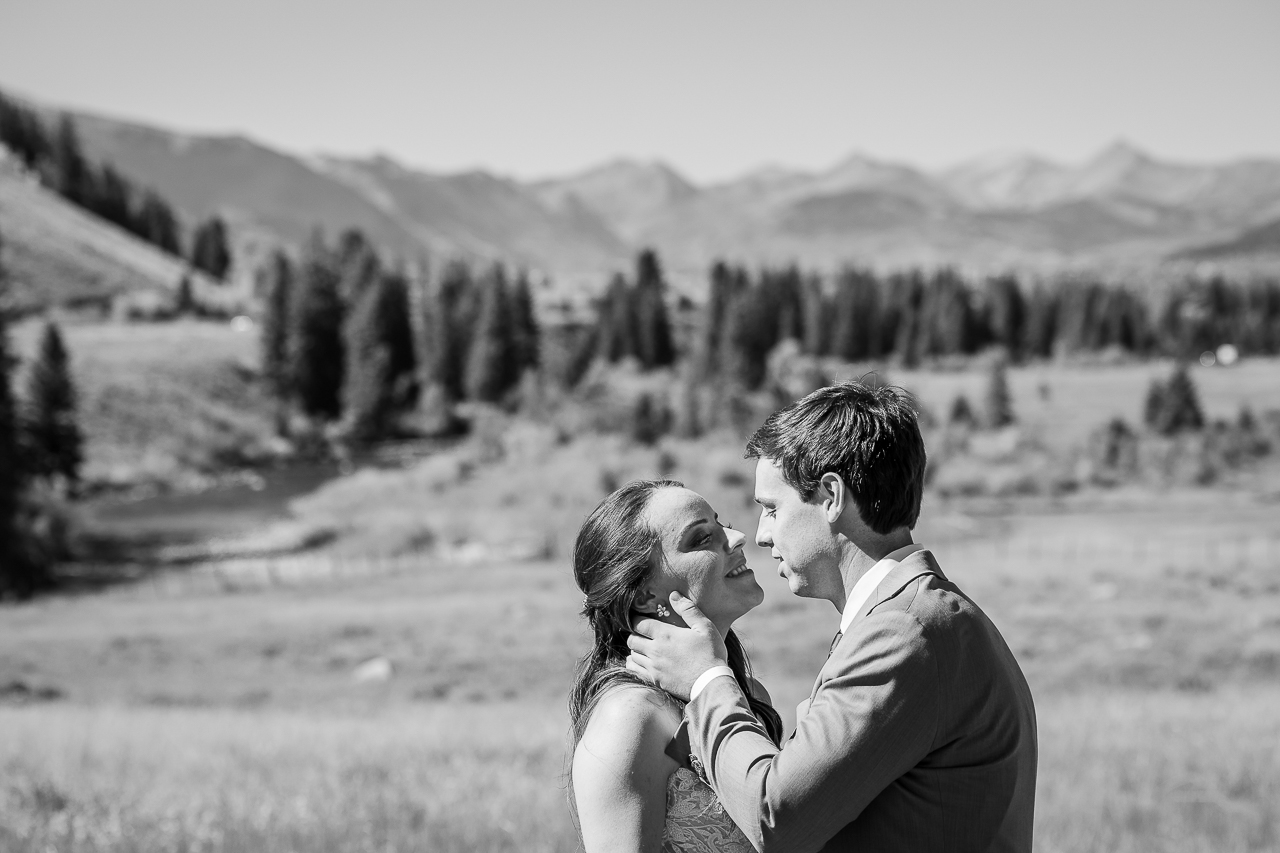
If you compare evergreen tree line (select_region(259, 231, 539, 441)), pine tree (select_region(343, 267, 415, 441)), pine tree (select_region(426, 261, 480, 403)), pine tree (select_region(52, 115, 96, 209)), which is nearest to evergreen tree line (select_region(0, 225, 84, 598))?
evergreen tree line (select_region(259, 231, 539, 441))

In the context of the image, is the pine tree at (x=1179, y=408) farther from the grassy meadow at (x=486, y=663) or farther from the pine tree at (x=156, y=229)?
the pine tree at (x=156, y=229)

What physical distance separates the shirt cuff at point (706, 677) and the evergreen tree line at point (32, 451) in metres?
46.2

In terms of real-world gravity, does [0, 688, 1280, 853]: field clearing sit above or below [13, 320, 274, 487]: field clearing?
above

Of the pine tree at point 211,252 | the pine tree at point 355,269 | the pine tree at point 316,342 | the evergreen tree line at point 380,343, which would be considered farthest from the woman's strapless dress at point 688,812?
the pine tree at point 211,252

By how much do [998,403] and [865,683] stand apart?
9165cm

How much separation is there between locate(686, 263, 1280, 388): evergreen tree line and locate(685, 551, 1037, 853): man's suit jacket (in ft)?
360

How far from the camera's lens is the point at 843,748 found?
2.93 metres

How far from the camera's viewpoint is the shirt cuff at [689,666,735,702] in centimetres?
317

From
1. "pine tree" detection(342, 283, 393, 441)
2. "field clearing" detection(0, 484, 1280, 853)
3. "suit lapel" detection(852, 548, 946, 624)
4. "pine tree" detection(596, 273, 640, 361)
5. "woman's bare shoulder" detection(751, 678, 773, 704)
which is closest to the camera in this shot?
"suit lapel" detection(852, 548, 946, 624)

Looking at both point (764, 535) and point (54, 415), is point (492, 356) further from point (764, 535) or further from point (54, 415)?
point (764, 535)

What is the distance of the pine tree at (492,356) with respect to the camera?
106 meters

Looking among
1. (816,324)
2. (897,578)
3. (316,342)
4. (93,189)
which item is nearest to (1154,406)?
(816,324)

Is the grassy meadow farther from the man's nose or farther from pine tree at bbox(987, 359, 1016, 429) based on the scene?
pine tree at bbox(987, 359, 1016, 429)

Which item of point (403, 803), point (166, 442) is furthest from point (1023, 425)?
point (403, 803)
